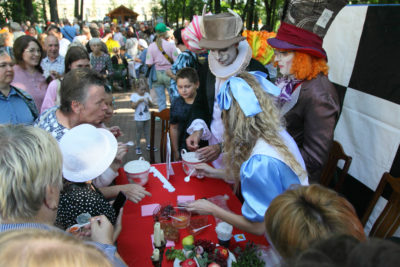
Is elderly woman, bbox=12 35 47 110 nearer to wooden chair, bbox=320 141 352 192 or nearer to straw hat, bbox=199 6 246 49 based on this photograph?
straw hat, bbox=199 6 246 49

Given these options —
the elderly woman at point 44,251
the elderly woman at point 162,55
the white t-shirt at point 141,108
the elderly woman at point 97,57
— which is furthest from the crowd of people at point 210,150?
the elderly woman at point 97,57

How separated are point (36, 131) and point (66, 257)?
27.1 inches

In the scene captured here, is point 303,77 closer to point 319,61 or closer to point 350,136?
point 319,61

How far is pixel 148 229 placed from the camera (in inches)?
68.9

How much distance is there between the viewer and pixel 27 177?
1.03 m

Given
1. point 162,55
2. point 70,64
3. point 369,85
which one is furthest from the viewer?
point 162,55

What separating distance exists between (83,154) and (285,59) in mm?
1812

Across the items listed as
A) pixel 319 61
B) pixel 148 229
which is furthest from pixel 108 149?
pixel 319 61

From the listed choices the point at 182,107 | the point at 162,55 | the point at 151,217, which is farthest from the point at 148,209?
the point at 162,55

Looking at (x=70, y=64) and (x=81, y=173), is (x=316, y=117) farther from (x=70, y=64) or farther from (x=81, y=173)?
(x=70, y=64)

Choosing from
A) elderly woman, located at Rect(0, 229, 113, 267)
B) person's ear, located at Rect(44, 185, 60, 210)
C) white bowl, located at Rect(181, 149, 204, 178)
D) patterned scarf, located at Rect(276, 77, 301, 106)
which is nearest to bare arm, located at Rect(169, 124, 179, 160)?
white bowl, located at Rect(181, 149, 204, 178)

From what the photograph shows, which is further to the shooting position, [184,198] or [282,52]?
[282,52]

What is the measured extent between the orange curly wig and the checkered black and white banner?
723 mm

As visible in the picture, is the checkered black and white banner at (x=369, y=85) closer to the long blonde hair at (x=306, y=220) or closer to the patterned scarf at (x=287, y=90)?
the patterned scarf at (x=287, y=90)
